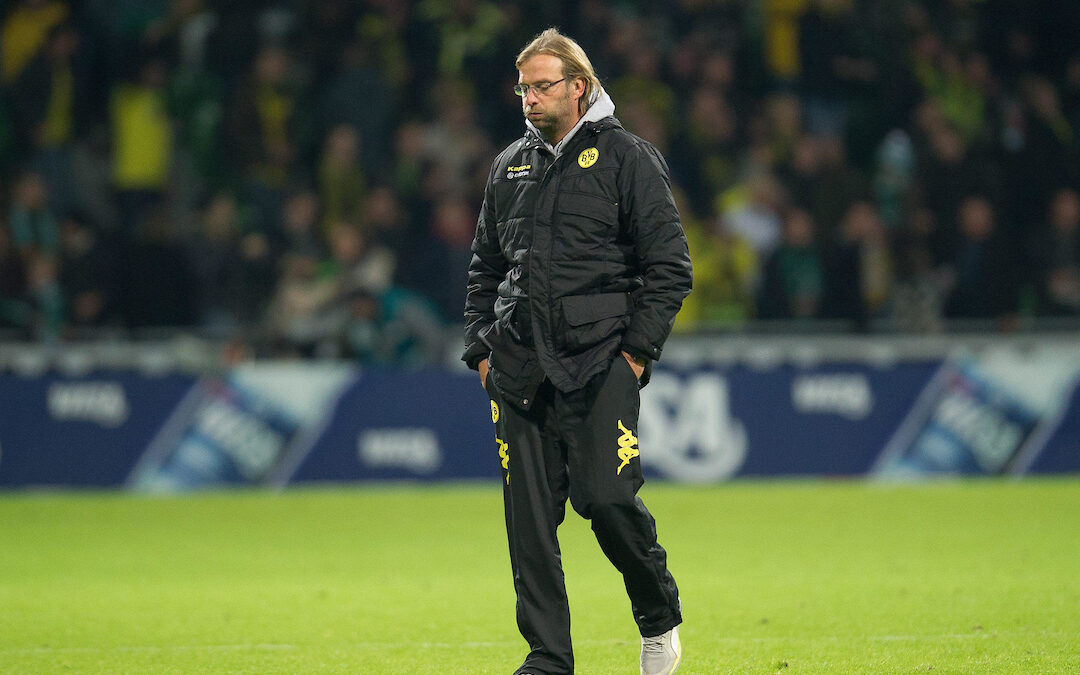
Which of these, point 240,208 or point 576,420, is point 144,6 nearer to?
point 240,208

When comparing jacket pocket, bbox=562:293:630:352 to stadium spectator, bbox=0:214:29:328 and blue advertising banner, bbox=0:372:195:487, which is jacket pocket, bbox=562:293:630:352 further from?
stadium spectator, bbox=0:214:29:328

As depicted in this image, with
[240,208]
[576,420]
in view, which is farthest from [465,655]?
[240,208]

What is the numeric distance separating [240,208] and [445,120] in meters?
2.20

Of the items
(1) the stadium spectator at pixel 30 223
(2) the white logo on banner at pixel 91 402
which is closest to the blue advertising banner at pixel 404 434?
(2) the white logo on banner at pixel 91 402

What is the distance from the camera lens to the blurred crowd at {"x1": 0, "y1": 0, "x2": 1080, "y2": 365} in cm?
1388

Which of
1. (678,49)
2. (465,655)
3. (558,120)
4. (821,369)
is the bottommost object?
(821,369)

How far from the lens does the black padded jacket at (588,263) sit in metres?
5.06

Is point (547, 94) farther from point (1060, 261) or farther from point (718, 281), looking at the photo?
point (1060, 261)

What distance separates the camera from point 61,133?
15281mm

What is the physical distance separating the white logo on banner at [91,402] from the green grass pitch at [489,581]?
0.67 m

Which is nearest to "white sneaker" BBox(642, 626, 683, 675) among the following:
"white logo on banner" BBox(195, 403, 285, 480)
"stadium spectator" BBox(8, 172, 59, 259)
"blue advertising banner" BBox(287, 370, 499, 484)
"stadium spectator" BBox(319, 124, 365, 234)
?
"blue advertising banner" BBox(287, 370, 499, 484)

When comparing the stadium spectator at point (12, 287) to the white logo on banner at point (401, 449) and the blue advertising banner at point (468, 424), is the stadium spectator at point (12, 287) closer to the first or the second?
the blue advertising banner at point (468, 424)

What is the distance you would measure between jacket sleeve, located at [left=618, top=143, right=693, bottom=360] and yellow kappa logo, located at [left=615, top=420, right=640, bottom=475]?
0.27 metres

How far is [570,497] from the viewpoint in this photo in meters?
5.20
